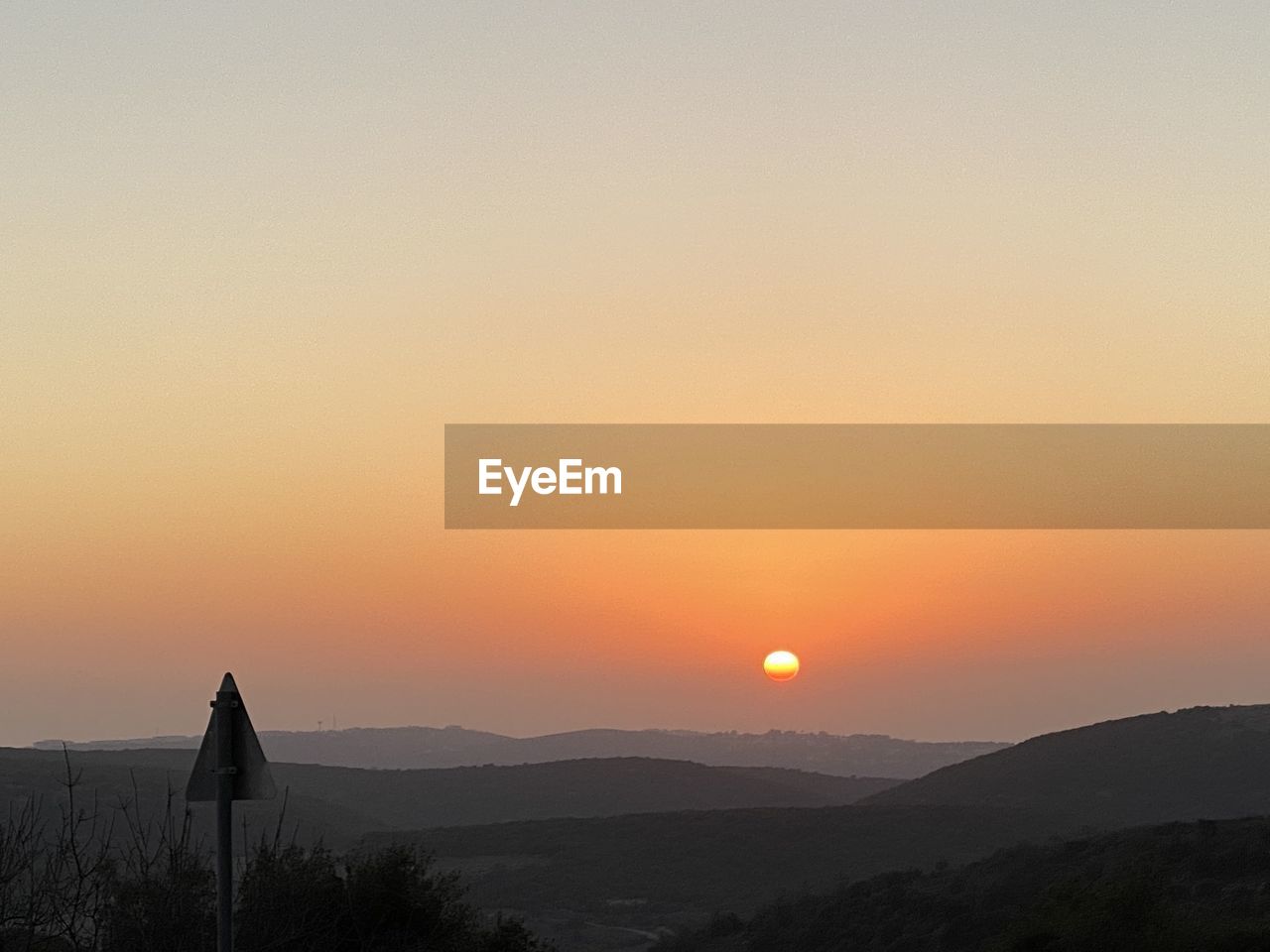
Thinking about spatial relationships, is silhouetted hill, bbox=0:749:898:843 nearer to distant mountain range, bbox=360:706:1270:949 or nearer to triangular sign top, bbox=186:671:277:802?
distant mountain range, bbox=360:706:1270:949

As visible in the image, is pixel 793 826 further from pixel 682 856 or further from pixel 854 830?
pixel 682 856

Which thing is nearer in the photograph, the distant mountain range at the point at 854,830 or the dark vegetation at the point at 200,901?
the dark vegetation at the point at 200,901

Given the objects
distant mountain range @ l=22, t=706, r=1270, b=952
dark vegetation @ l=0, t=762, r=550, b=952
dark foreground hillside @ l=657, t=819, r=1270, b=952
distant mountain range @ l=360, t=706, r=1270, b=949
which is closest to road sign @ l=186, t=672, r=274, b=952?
dark vegetation @ l=0, t=762, r=550, b=952

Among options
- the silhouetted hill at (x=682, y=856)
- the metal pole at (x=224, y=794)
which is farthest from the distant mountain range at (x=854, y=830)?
the metal pole at (x=224, y=794)

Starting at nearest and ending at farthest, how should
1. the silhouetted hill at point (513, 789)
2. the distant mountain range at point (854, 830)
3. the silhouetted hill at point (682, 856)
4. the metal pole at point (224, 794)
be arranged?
the metal pole at point (224, 794), the silhouetted hill at point (682, 856), the distant mountain range at point (854, 830), the silhouetted hill at point (513, 789)

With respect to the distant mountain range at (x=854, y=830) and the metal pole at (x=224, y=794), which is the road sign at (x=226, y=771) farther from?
the distant mountain range at (x=854, y=830)

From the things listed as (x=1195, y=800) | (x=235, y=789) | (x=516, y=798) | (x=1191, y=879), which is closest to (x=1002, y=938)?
(x=1191, y=879)

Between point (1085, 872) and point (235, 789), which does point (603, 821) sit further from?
point (235, 789)
